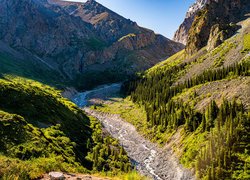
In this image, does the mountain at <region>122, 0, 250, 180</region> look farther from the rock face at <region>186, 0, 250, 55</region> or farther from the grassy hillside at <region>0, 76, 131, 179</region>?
the rock face at <region>186, 0, 250, 55</region>

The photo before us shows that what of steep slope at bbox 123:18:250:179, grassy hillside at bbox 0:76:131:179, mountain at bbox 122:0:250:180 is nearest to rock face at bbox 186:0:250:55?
mountain at bbox 122:0:250:180

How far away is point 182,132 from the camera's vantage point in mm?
69000

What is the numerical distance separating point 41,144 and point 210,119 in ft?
126

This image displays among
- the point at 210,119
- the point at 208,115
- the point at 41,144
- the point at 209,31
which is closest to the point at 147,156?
the point at 210,119

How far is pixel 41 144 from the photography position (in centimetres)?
3831

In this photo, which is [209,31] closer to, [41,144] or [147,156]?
[147,156]

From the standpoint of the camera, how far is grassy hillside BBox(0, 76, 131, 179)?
81.6 feet

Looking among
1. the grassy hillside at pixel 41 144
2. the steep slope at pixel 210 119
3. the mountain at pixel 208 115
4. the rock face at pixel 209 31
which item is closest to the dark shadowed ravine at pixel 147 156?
the mountain at pixel 208 115

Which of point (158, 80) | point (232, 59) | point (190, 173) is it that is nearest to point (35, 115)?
point (190, 173)

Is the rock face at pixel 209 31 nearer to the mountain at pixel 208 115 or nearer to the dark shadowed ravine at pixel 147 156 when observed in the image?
the mountain at pixel 208 115

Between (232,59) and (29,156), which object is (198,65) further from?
(29,156)

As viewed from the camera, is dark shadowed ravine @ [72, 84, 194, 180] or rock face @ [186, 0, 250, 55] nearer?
dark shadowed ravine @ [72, 84, 194, 180]

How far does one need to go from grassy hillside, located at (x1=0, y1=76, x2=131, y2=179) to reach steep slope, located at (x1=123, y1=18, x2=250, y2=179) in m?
13.5

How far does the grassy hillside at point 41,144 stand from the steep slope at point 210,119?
530 inches
